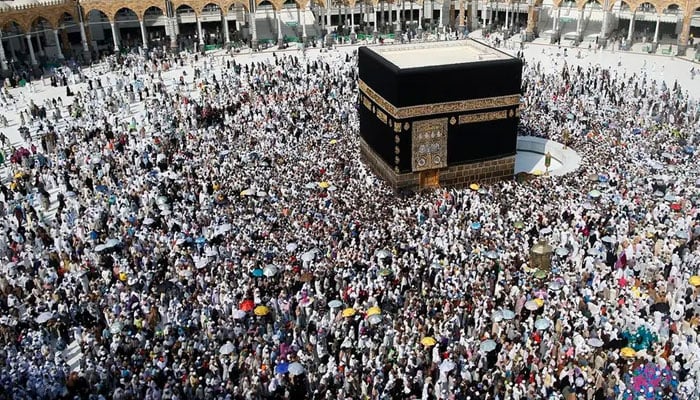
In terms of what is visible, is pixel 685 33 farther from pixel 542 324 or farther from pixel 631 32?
pixel 542 324

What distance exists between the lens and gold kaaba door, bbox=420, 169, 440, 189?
87.9 feet

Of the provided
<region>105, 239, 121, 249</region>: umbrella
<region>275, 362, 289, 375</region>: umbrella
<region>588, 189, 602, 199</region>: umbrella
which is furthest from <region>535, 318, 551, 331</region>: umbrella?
<region>105, 239, 121, 249</region>: umbrella

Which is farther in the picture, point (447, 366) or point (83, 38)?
point (83, 38)

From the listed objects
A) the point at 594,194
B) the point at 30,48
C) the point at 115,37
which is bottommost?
the point at 594,194

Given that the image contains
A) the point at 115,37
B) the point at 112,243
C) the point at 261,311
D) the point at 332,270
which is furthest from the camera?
the point at 115,37

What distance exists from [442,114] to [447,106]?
1.22ft

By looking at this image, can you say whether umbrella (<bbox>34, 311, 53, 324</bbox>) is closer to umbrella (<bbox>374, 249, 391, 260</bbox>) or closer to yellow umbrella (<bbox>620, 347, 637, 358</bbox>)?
umbrella (<bbox>374, 249, 391, 260</bbox>)

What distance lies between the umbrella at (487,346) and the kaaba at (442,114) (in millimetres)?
11361

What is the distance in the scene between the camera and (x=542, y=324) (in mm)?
16469

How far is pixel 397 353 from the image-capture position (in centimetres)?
1627

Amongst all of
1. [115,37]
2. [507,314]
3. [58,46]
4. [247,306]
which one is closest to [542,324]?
[507,314]

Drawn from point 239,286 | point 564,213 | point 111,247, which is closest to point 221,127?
point 111,247

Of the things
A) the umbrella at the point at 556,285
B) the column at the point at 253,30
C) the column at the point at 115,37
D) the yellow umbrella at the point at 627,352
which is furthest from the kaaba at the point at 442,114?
the column at the point at 115,37

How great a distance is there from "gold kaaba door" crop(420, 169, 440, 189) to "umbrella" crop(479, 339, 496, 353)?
11717 millimetres
